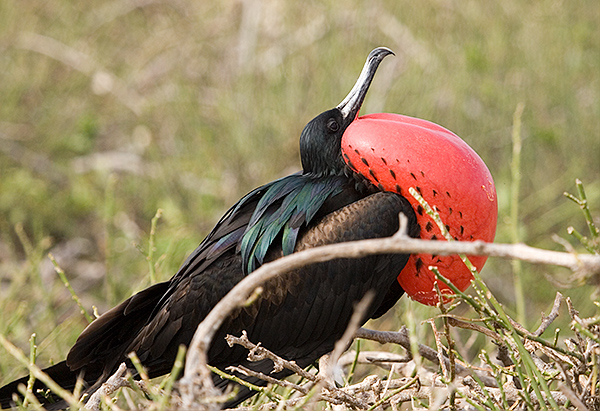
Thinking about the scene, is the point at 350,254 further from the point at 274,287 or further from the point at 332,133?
the point at 332,133

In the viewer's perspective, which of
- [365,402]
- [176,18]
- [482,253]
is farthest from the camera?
[176,18]

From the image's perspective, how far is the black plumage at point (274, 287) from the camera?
6.46 ft

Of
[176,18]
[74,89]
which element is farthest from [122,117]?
[176,18]

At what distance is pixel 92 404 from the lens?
1.41 meters

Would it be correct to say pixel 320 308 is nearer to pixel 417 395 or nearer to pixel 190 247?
pixel 417 395

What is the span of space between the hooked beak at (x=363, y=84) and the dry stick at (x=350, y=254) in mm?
1113

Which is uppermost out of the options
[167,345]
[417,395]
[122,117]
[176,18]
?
[176,18]

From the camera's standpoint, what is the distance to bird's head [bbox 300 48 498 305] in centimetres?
176

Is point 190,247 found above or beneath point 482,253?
beneath

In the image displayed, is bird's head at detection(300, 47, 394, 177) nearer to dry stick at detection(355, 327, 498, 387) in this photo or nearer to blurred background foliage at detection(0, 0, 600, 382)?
dry stick at detection(355, 327, 498, 387)

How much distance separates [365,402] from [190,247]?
80.1 inches

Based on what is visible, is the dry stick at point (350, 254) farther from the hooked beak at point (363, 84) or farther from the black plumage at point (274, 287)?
the hooked beak at point (363, 84)

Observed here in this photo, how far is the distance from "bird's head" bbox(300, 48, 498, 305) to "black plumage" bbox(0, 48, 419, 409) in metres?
0.05

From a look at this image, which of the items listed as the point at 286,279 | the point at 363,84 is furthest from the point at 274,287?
the point at 363,84
